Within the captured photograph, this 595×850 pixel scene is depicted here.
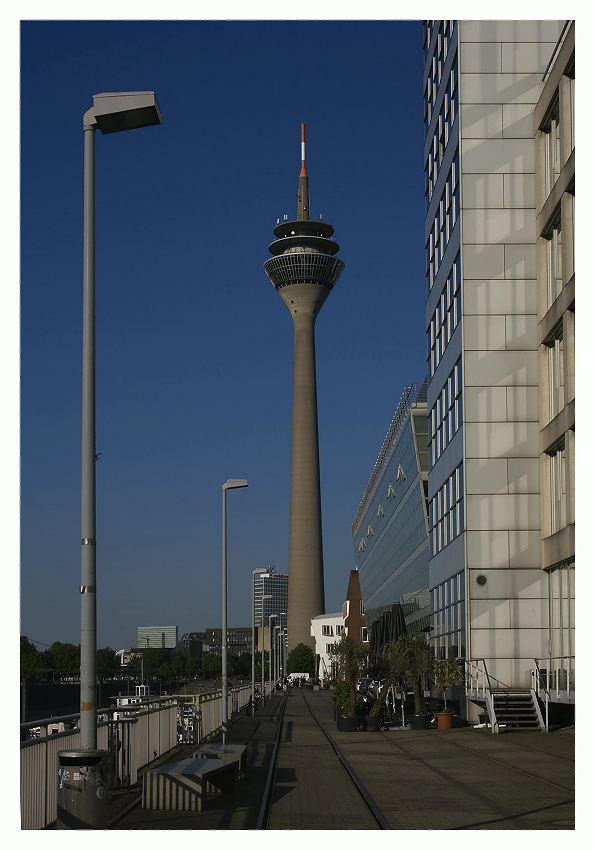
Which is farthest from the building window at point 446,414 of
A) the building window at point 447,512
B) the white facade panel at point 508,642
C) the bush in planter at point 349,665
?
the bush in planter at point 349,665

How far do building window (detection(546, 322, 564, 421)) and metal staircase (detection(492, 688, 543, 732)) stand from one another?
8.63 metres

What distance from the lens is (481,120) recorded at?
3562 cm

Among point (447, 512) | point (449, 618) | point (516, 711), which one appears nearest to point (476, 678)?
point (516, 711)

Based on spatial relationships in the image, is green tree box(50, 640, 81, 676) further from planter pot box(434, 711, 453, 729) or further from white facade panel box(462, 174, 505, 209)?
white facade panel box(462, 174, 505, 209)

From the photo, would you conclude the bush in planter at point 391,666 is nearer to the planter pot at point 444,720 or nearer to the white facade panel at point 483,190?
the planter pot at point 444,720

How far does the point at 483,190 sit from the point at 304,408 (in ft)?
371

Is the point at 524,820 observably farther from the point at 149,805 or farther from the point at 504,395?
the point at 504,395

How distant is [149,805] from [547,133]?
2615 centimetres

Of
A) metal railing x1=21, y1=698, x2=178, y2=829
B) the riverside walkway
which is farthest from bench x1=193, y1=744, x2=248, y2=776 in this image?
metal railing x1=21, y1=698, x2=178, y2=829

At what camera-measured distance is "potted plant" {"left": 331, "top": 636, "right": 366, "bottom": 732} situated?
1388 inches

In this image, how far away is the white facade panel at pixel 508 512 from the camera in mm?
34188

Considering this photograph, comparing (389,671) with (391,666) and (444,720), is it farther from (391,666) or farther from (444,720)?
(444,720)
